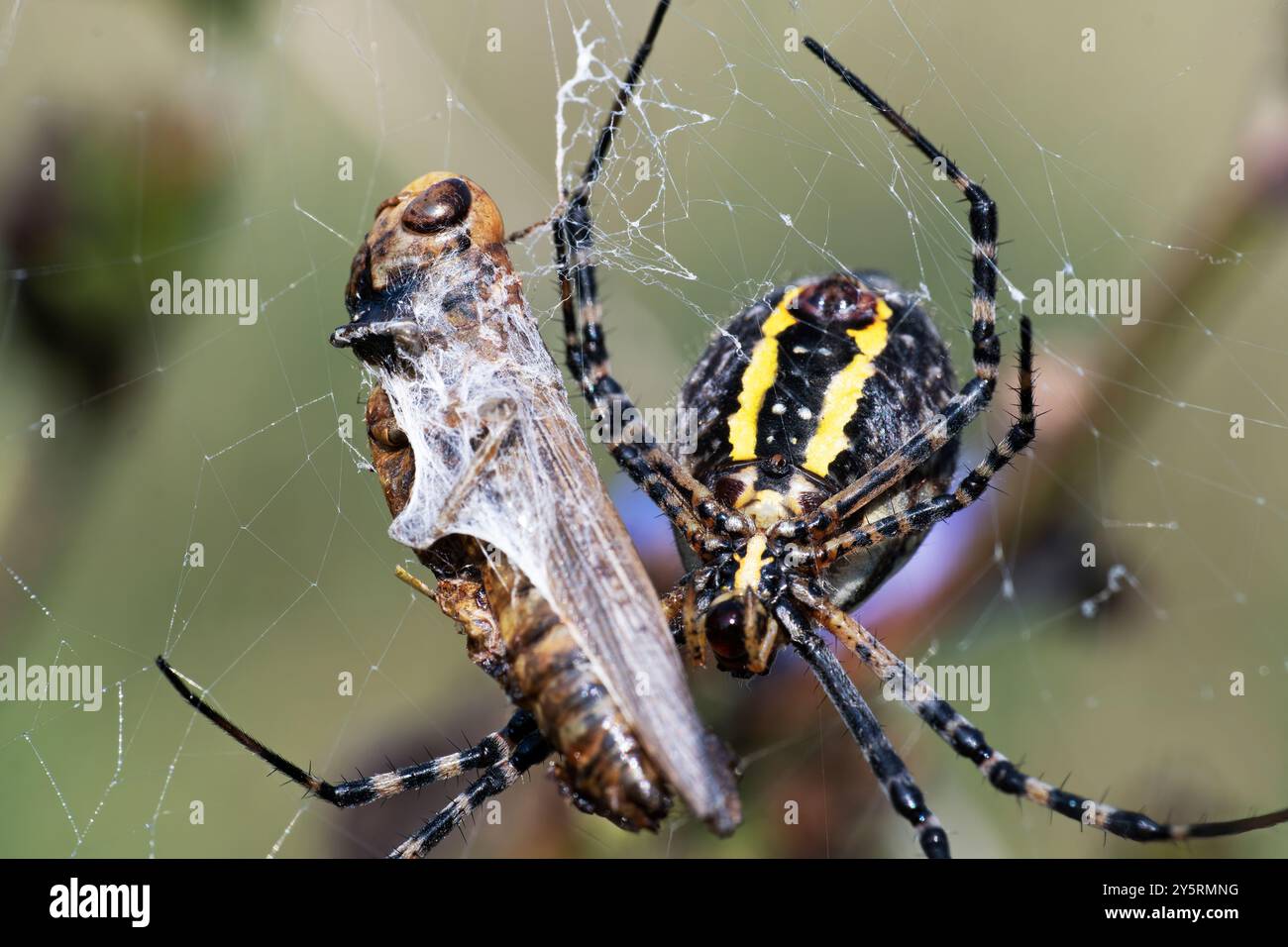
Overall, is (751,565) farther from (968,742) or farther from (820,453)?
(968,742)

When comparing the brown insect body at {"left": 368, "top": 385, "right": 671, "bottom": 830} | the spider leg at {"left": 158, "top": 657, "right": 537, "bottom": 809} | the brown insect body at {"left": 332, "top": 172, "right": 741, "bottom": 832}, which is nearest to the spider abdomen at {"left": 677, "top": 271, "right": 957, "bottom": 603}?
the brown insect body at {"left": 332, "top": 172, "right": 741, "bottom": 832}

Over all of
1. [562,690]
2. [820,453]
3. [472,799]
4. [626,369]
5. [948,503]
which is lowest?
[472,799]

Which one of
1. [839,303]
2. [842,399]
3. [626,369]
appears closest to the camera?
[842,399]

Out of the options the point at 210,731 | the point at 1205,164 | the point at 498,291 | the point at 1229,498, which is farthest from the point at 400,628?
the point at 1205,164

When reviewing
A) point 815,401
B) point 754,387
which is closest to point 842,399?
point 815,401

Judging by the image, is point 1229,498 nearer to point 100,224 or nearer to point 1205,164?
point 1205,164

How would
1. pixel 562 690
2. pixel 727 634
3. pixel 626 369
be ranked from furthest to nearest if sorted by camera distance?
pixel 626 369 → pixel 727 634 → pixel 562 690

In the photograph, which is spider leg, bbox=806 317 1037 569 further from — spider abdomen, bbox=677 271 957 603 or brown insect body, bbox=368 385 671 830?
brown insect body, bbox=368 385 671 830
